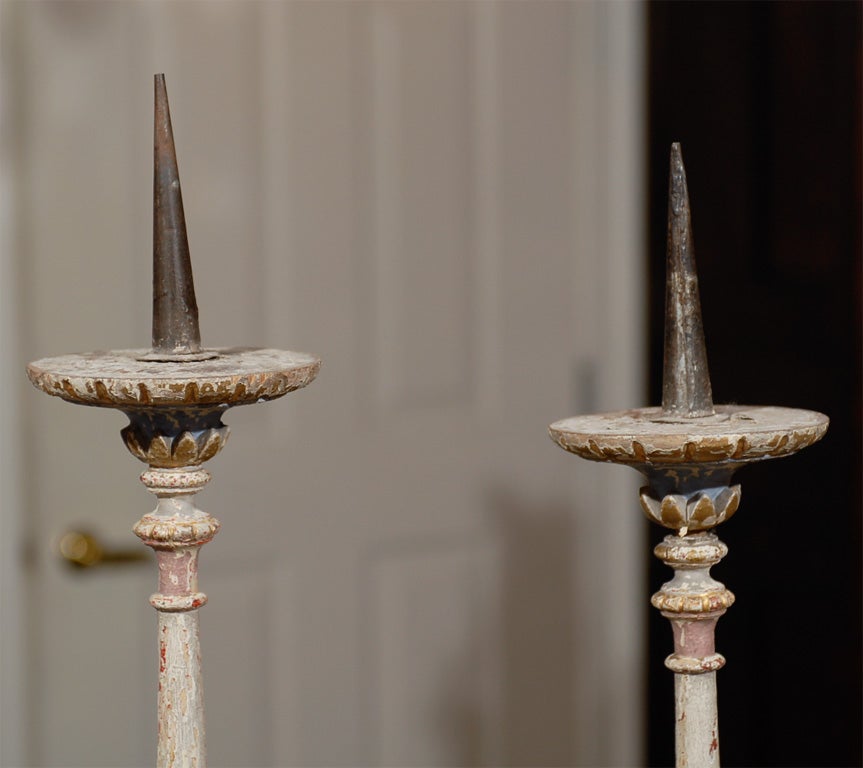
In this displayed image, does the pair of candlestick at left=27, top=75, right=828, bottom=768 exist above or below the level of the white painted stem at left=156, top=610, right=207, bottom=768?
above

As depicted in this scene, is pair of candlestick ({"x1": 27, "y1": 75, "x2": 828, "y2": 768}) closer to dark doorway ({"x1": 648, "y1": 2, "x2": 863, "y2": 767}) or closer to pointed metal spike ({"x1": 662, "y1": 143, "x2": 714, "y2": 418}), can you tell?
pointed metal spike ({"x1": 662, "y1": 143, "x2": 714, "y2": 418})

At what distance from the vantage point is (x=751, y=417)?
1.71ft

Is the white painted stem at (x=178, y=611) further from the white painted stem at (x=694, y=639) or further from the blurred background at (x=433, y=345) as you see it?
the blurred background at (x=433, y=345)

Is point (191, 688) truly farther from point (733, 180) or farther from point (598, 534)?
point (598, 534)

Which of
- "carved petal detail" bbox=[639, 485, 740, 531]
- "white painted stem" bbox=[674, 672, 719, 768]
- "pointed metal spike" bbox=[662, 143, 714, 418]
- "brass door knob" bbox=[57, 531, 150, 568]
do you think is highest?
"pointed metal spike" bbox=[662, 143, 714, 418]

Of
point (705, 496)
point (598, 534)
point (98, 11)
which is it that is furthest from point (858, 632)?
point (98, 11)

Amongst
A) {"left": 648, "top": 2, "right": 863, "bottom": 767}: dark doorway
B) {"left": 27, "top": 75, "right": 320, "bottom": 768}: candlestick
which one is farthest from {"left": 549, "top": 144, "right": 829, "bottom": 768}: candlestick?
Answer: {"left": 648, "top": 2, "right": 863, "bottom": 767}: dark doorway

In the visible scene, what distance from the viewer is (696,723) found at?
0.53m

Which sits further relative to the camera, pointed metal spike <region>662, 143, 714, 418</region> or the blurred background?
the blurred background

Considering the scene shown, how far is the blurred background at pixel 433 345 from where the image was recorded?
4.61 feet

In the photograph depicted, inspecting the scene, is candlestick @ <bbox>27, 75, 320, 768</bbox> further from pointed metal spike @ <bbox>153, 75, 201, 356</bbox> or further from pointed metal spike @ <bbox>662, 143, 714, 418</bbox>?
pointed metal spike @ <bbox>662, 143, 714, 418</bbox>

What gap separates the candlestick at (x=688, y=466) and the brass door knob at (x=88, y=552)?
1020 mm

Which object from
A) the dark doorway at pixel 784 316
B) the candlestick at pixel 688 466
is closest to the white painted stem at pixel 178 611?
the candlestick at pixel 688 466

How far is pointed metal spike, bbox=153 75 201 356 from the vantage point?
538 millimetres
